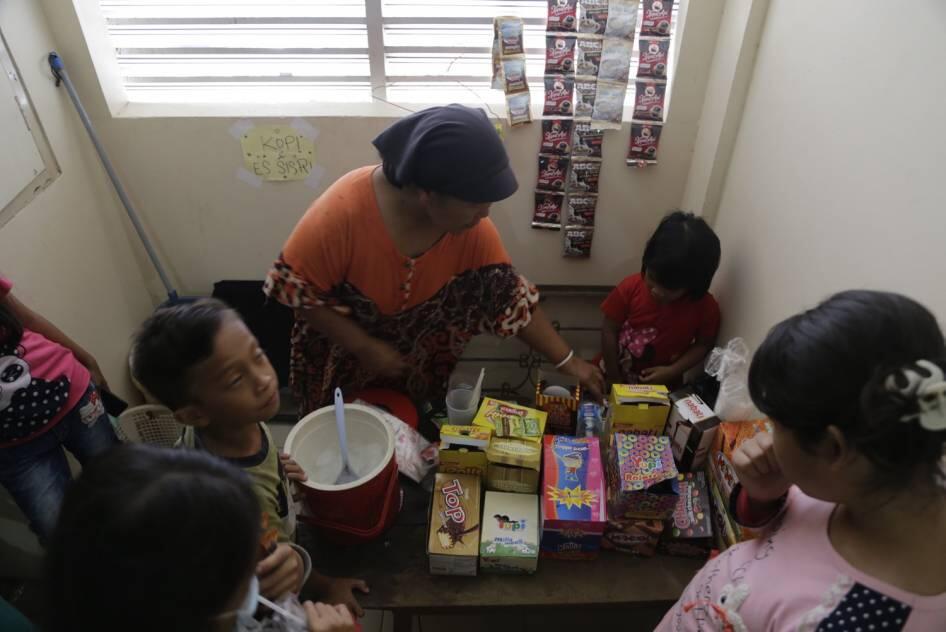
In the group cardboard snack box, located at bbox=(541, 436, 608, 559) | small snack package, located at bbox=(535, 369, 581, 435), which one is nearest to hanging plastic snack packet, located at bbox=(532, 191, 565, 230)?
small snack package, located at bbox=(535, 369, 581, 435)

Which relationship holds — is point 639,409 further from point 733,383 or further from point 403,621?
point 403,621

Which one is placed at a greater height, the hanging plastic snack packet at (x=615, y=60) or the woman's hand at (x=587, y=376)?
the hanging plastic snack packet at (x=615, y=60)

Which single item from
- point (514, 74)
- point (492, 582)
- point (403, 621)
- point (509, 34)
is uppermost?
point (509, 34)

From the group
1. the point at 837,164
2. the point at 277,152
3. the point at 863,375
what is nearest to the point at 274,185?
the point at 277,152

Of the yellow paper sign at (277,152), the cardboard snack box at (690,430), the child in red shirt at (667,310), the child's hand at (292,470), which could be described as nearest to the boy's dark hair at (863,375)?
the cardboard snack box at (690,430)

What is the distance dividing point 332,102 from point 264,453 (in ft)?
4.60

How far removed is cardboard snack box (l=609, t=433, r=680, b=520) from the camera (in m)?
1.10

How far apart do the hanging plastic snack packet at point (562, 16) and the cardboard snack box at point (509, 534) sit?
4.75 ft

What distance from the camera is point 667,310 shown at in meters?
1.73

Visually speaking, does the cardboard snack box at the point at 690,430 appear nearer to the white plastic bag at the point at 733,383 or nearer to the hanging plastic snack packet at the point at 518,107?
the white plastic bag at the point at 733,383

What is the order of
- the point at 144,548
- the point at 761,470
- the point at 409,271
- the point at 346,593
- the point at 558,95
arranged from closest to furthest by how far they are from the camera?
the point at 144,548
the point at 761,470
the point at 346,593
the point at 409,271
the point at 558,95

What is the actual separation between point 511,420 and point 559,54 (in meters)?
1.26

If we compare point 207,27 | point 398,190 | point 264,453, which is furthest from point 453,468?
point 207,27

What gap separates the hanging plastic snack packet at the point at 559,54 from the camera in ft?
6.14
